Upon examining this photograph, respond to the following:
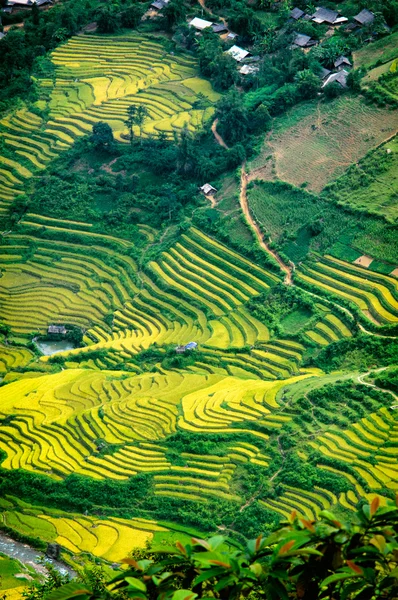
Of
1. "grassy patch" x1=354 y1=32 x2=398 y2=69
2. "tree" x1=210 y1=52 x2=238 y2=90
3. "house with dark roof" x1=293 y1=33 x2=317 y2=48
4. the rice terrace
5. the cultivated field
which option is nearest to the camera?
the rice terrace

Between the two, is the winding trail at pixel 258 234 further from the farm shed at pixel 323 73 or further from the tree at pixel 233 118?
the farm shed at pixel 323 73

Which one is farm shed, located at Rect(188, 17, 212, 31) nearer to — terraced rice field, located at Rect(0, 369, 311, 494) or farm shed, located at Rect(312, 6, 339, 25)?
farm shed, located at Rect(312, 6, 339, 25)

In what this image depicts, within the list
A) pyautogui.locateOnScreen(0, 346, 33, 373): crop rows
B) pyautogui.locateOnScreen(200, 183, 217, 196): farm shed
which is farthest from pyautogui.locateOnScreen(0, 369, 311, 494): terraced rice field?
pyautogui.locateOnScreen(200, 183, 217, 196): farm shed

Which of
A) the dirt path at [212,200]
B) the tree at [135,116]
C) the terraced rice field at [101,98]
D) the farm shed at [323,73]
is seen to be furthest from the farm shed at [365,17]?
the dirt path at [212,200]

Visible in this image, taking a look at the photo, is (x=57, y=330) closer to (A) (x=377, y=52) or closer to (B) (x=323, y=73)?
(B) (x=323, y=73)

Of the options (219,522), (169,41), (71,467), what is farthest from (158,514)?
(169,41)

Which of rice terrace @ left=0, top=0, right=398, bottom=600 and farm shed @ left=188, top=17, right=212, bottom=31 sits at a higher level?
farm shed @ left=188, top=17, right=212, bottom=31

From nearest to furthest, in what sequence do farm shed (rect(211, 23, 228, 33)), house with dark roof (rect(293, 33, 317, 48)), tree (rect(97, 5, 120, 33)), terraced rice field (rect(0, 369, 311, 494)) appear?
1. terraced rice field (rect(0, 369, 311, 494))
2. house with dark roof (rect(293, 33, 317, 48))
3. farm shed (rect(211, 23, 228, 33))
4. tree (rect(97, 5, 120, 33))
